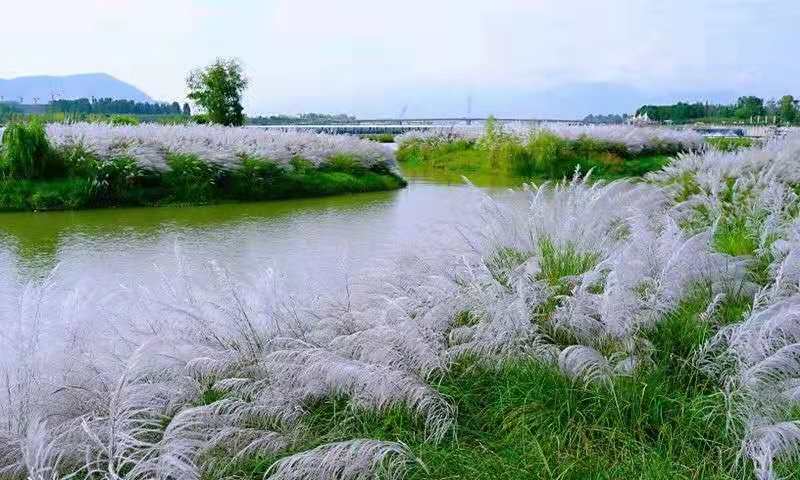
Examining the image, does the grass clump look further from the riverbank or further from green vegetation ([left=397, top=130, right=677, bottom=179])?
green vegetation ([left=397, top=130, right=677, bottom=179])

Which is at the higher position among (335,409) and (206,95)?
(206,95)

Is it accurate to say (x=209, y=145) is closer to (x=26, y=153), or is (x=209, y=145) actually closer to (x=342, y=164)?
(x=342, y=164)

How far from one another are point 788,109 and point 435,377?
113ft

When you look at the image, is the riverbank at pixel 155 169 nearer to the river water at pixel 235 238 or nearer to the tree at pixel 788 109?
the river water at pixel 235 238

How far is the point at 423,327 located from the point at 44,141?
7676 millimetres

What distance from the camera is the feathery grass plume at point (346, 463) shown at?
7.06 ft

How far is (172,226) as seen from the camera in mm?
7664

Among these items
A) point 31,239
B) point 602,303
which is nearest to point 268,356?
point 602,303

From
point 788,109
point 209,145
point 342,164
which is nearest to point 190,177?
point 209,145

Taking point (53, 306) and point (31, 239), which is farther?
point (31, 239)

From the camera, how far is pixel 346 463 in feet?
7.26

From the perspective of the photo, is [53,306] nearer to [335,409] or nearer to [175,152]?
[335,409]

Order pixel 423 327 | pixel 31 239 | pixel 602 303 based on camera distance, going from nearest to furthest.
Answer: pixel 602 303, pixel 423 327, pixel 31 239

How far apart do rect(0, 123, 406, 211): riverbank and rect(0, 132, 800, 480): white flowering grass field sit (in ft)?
19.7
